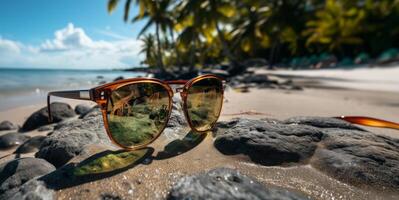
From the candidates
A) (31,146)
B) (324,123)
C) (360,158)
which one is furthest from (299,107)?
(31,146)

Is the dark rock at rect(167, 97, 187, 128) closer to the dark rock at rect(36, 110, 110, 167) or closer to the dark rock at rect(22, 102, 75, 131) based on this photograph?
the dark rock at rect(36, 110, 110, 167)

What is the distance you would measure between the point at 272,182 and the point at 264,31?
84.4 feet

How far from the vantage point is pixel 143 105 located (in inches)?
70.7

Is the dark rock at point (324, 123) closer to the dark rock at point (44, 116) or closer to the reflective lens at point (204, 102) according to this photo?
the reflective lens at point (204, 102)

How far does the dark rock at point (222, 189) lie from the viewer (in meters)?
1.13

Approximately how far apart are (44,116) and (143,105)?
384 centimetres

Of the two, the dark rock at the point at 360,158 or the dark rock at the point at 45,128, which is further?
the dark rock at the point at 45,128

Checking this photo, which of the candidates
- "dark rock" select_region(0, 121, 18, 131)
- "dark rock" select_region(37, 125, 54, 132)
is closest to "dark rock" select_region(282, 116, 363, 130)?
"dark rock" select_region(37, 125, 54, 132)

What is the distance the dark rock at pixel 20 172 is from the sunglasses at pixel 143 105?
0.47m

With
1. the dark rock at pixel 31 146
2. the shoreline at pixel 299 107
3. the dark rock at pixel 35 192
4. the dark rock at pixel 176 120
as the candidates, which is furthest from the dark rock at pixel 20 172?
the shoreline at pixel 299 107

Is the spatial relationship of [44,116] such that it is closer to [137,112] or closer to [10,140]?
[10,140]

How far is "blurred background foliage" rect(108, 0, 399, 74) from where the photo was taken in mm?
19406

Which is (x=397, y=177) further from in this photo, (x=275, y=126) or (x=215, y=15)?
(x=215, y=15)

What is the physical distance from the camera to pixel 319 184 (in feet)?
4.75
